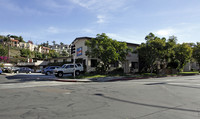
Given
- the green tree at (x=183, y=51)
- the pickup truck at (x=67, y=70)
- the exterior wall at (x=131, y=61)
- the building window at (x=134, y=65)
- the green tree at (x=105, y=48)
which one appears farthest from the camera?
the building window at (x=134, y=65)

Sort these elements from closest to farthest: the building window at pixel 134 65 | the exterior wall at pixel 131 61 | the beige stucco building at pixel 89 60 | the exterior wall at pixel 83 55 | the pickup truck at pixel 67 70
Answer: the pickup truck at pixel 67 70 < the exterior wall at pixel 83 55 < the beige stucco building at pixel 89 60 < the exterior wall at pixel 131 61 < the building window at pixel 134 65

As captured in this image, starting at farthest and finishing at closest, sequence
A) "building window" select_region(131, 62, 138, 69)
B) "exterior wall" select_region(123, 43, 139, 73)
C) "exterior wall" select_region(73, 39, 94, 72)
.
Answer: "building window" select_region(131, 62, 138, 69)
"exterior wall" select_region(123, 43, 139, 73)
"exterior wall" select_region(73, 39, 94, 72)

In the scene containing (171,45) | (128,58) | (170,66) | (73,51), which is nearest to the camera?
(73,51)

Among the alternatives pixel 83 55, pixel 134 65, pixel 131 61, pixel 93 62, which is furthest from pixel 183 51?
pixel 83 55

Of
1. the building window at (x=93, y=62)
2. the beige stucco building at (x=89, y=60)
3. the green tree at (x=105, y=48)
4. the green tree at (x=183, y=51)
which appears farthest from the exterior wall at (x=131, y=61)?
the green tree at (x=183, y=51)

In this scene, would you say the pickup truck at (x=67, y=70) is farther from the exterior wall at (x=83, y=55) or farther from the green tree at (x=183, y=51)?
the green tree at (x=183, y=51)

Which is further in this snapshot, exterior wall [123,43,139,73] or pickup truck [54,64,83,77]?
exterior wall [123,43,139,73]

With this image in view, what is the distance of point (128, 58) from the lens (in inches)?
1254

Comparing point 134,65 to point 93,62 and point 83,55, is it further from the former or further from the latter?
point 83,55

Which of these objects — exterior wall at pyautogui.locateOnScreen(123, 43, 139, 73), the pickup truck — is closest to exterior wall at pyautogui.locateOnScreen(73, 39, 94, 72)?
the pickup truck

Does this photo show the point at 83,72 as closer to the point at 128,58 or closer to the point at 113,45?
the point at 113,45

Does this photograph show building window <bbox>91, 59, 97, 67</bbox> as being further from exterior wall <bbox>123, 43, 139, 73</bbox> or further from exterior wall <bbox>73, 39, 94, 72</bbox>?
exterior wall <bbox>123, 43, 139, 73</bbox>

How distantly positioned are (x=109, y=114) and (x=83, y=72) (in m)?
19.9

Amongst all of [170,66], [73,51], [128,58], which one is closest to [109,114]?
[73,51]
